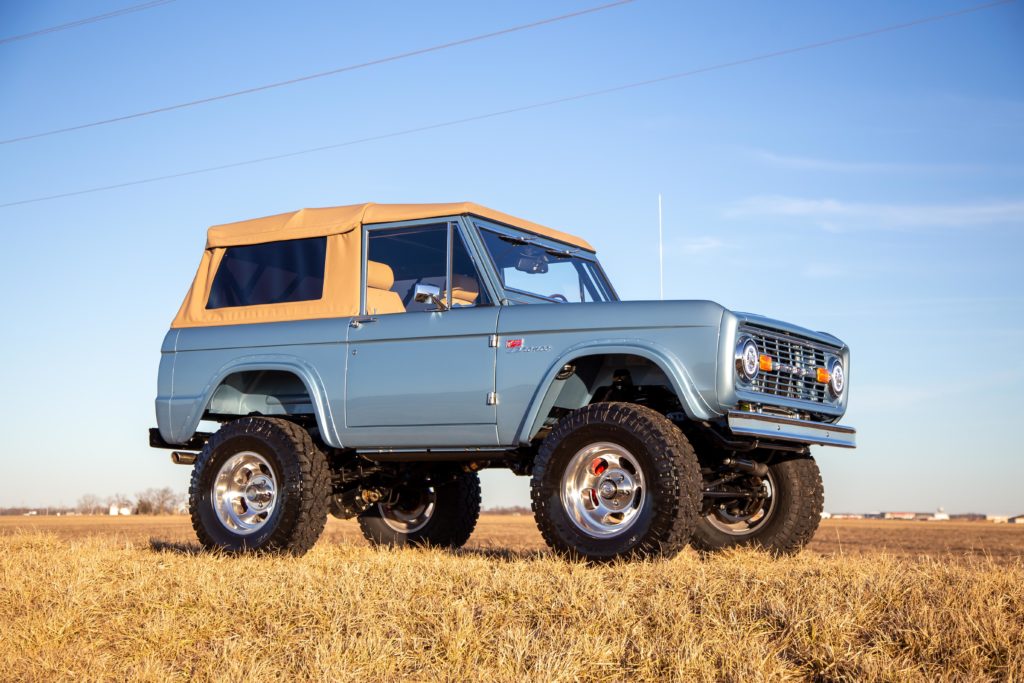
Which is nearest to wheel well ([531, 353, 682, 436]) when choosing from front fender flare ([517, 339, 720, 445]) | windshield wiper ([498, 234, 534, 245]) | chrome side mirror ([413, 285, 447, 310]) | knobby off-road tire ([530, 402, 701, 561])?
front fender flare ([517, 339, 720, 445])

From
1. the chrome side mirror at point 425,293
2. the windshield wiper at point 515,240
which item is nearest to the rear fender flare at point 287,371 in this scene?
the chrome side mirror at point 425,293

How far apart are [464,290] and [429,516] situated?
2.55 m

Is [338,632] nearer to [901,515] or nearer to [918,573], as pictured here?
[918,573]

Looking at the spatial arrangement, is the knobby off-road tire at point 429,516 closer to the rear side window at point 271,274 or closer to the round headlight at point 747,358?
the rear side window at point 271,274

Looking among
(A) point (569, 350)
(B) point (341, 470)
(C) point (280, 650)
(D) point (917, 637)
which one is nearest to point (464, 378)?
(A) point (569, 350)

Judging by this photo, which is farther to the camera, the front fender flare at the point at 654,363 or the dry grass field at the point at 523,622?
the front fender flare at the point at 654,363

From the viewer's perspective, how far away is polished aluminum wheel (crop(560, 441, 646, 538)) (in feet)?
23.9

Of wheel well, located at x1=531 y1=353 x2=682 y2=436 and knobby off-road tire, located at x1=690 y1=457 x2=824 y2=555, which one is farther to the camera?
knobby off-road tire, located at x1=690 y1=457 x2=824 y2=555

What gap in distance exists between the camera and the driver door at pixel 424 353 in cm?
795

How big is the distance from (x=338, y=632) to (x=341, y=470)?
11.6 feet

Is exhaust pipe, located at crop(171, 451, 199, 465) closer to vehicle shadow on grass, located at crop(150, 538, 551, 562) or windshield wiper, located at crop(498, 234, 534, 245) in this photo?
vehicle shadow on grass, located at crop(150, 538, 551, 562)

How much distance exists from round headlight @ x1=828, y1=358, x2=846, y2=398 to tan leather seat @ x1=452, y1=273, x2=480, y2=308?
2.57 meters

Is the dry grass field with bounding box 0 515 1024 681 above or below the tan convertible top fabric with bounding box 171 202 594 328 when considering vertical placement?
below

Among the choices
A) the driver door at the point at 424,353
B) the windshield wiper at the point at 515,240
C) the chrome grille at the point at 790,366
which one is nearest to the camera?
the chrome grille at the point at 790,366
